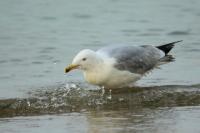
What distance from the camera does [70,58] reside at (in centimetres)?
1190

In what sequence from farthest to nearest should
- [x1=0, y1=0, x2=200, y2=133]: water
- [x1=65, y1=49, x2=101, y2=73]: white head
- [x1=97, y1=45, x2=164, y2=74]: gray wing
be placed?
[x1=97, y1=45, x2=164, y2=74]: gray wing, [x1=65, y1=49, x2=101, y2=73]: white head, [x1=0, y1=0, x2=200, y2=133]: water

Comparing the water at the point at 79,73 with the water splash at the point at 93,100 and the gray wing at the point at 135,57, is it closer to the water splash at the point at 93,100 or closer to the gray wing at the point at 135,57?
the water splash at the point at 93,100

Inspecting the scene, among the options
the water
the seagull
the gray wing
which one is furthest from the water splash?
the gray wing

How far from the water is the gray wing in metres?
0.30

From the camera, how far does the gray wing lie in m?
9.27

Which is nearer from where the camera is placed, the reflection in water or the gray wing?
the reflection in water

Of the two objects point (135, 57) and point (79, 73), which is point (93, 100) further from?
point (79, 73)

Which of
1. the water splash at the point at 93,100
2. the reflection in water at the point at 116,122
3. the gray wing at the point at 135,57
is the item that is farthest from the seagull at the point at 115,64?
the reflection in water at the point at 116,122

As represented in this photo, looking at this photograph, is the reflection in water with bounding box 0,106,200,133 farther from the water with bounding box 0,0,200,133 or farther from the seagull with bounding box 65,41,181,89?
the seagull with bounding box 65,41,181,89

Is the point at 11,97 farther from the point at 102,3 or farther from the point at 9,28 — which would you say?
the point at 102,3

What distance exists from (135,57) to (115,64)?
0.58 meters

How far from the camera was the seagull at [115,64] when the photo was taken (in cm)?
898

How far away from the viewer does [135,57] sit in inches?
379

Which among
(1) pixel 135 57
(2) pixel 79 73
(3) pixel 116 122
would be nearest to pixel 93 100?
(1) pixel 135 57
